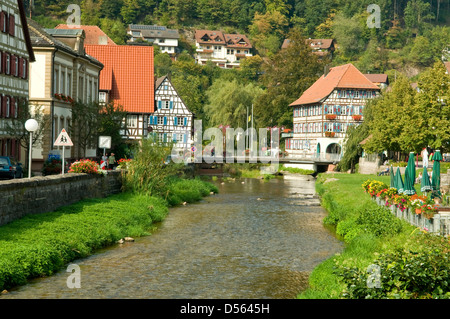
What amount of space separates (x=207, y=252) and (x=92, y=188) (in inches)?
367

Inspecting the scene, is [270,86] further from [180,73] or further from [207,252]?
[207,252]

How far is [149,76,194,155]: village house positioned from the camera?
3029 inches

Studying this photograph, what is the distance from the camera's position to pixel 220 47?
566ft

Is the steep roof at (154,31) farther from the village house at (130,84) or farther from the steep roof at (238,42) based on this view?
the village house at (130,84)

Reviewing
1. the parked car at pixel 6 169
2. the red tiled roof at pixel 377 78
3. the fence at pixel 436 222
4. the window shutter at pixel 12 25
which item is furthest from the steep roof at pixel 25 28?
the red tiled roof at pixel 377 78

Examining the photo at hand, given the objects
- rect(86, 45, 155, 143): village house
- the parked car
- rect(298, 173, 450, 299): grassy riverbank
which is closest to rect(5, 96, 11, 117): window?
the parked car

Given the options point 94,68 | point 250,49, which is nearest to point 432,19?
point 250,49

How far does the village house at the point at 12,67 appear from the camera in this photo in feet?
121

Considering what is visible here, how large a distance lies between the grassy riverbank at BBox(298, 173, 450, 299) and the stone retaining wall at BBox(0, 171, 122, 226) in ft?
29.6

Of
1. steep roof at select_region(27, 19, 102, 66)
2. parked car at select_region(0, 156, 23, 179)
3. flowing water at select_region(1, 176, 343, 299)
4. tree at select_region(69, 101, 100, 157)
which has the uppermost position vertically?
steep roof at select_region(27, 19, 102, 66)

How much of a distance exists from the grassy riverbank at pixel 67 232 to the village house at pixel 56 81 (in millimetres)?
10072

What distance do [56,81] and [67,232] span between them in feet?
75.4

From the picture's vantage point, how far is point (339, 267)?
42.0 feet

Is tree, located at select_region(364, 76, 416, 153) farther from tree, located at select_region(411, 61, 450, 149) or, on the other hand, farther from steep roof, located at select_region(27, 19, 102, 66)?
steep roof, located at select_region(27, 19, 102, 66)
